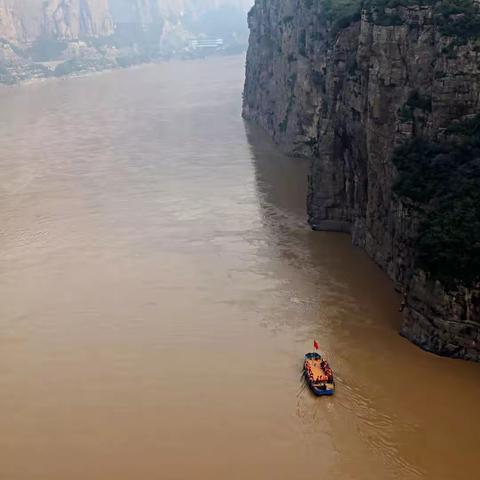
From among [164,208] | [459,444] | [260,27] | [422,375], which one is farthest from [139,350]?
[260,27]

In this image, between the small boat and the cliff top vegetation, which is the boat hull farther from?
the cliff top vegetation

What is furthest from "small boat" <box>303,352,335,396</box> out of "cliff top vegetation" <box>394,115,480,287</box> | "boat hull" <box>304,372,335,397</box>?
"cliff top vegetation" <box>394,115,480,287</box>

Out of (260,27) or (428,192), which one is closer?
(428,192)

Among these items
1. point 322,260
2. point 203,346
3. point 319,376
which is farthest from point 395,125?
point 203,346

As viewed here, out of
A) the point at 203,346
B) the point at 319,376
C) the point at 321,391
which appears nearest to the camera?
the point at 321,391

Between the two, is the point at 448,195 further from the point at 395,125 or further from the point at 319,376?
the point at 319,376

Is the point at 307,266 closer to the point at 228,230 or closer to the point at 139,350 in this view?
the point at 228,230

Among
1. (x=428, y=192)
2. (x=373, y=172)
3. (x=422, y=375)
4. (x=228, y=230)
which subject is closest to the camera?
(x=422, y=375)
